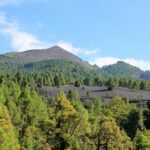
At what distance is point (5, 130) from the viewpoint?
5681cm

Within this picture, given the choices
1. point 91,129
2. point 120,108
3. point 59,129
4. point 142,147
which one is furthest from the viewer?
point 120,108

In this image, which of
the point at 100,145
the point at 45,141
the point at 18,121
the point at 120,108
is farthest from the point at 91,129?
the point at 120,108

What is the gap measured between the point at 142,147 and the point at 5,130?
2656cm

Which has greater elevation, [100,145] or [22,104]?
[22,104]

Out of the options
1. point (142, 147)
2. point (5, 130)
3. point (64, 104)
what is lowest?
point (142, 147)

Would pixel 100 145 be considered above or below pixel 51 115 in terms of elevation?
below

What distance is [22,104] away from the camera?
84.9m

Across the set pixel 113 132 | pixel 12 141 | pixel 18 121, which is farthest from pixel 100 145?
pixel 18 121

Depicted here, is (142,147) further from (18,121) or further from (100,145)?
(18,121)

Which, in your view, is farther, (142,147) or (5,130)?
(142,147)

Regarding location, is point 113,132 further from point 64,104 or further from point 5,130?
point 5,130

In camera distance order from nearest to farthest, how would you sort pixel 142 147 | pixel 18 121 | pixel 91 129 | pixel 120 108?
pixel 91 129, pixel 142 147, pixel 18 121, pixel 120 108

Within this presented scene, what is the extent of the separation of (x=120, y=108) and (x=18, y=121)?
36173 millimetres

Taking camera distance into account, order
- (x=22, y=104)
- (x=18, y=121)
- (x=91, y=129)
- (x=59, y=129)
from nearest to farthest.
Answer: (x=59, y=129), (x=91, y=129), (x=18, y=121), (x=22, y=104)
